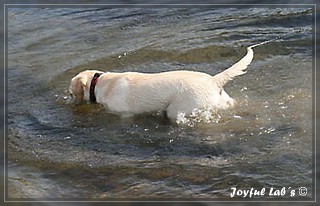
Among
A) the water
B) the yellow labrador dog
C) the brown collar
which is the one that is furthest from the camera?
the brown collar

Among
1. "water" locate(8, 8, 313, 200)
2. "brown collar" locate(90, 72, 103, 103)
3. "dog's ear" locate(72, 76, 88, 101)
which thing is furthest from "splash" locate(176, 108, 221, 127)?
"dog's ear" locate(72, 76, 88, 101)

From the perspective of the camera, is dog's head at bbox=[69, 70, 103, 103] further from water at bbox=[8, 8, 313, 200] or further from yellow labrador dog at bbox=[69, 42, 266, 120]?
water at bbox=[8, 8, 313, 200]

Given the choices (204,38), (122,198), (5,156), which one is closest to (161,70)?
(204,38)

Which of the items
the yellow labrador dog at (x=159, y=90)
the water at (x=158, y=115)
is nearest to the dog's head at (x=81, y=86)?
the yellow labrador dog at (x=159, y=90)

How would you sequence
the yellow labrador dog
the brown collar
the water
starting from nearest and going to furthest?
the water < the yellow labrador dog < the brown collar

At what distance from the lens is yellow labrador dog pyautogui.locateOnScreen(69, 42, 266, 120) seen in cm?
552

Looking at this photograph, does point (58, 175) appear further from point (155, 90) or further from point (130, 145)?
point (155, 90)

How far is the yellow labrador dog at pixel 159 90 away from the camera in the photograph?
552cm

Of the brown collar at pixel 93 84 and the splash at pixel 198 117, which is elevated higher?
the brown collar at pixel 93 84

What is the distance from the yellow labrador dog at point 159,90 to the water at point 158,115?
0.14m

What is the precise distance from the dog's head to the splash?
121 cm

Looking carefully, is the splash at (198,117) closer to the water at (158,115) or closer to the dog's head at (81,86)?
the water at (158,115)

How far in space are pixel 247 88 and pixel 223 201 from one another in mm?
2383

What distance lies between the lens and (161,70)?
7090 millimetres
